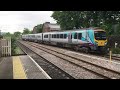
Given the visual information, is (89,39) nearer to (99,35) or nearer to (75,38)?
(99,35)

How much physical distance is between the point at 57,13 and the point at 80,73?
3413 cm

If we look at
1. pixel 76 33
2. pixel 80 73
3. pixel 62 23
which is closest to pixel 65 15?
pixel 62 23

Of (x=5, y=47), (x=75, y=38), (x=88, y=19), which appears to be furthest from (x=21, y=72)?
(x=88, y=19)

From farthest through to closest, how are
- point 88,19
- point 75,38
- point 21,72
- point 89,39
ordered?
point 88,19 < point 75,38 < point 89,39 < point 21,72

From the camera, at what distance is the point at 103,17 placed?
1367 inches

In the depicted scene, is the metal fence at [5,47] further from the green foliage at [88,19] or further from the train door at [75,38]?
the green foliage at [88,19]

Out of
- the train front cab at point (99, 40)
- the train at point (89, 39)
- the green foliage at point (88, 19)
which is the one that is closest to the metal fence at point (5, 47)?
the train at point (89, 39)

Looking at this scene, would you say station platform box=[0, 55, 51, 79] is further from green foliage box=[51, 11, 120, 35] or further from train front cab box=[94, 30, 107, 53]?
green foliage box=[51, 11, 120, 35]

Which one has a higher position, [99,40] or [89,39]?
[89,39]

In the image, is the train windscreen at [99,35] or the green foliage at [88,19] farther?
the green foliage at [88,19]

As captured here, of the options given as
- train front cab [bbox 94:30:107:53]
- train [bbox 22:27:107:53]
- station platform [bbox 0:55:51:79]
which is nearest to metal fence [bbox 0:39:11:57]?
station platform [bbox 0:55:51:79]
